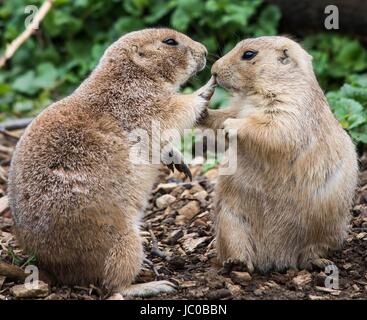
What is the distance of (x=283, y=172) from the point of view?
19.9ft

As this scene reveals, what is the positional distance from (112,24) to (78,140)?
21.3 feet

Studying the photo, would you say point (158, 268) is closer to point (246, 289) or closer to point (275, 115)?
point (246, 289)

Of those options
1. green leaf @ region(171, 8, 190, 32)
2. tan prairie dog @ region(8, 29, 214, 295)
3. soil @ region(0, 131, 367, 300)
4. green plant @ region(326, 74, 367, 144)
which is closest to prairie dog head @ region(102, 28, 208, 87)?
tan prairie dog @ region(8, 29, 214, 295)

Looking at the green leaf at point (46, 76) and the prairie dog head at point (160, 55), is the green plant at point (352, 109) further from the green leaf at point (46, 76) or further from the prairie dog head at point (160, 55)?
the green leaf at point (46, 76)

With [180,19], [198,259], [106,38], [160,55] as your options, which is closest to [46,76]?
[106,38]

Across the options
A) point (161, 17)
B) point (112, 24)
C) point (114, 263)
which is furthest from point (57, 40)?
point (114, 263)

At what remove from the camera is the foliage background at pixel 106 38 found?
11.0 m

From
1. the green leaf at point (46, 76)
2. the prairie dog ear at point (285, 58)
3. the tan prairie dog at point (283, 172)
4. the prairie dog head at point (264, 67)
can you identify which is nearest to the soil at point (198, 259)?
the tan prairie dog at point (283, 172)

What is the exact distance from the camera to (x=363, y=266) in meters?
6.40

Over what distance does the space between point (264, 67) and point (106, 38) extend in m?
5.89

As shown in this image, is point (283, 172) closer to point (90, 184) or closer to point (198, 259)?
point (198, 259)

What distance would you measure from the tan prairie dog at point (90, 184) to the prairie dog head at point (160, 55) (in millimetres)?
243

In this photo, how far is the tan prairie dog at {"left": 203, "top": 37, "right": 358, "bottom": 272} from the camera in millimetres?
6086

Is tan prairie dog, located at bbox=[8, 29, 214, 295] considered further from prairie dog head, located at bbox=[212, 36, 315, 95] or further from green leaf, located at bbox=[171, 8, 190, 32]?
green leaf, located at bbox=[171, 8, 190, 32]
